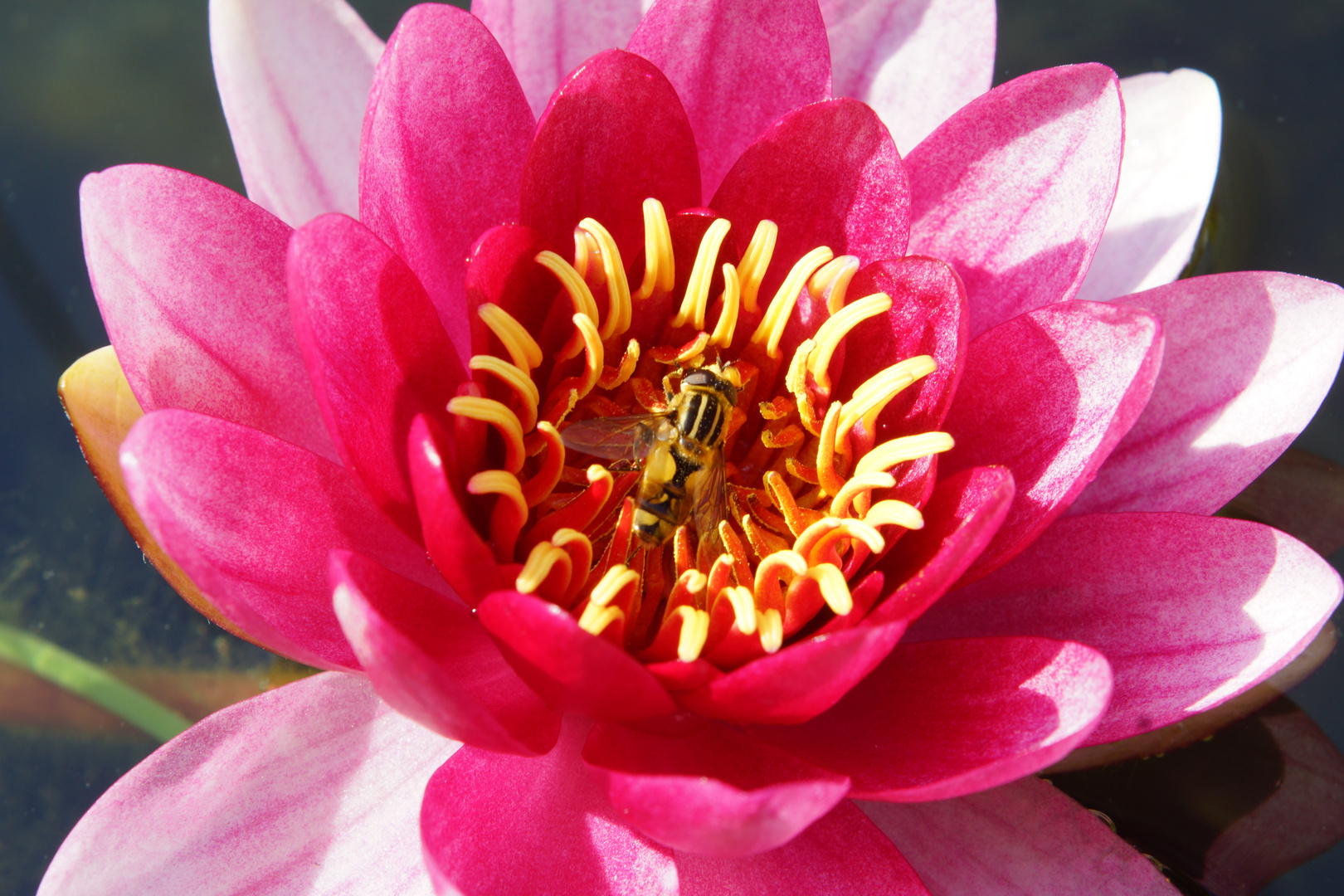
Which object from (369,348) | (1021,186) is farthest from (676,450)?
(1021,186)

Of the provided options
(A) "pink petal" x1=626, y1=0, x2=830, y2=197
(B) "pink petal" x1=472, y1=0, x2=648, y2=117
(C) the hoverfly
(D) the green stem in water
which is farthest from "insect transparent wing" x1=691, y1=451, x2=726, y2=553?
(D) the green stem in water

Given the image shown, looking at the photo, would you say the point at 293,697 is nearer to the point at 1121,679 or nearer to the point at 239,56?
the point at 239,56

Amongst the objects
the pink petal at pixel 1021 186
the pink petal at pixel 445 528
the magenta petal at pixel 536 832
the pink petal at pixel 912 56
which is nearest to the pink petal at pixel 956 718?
the magenta petal at pixel 536 832

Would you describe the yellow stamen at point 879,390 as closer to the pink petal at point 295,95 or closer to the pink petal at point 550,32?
the pink petal at point 550,32

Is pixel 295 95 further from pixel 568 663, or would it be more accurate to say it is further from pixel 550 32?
pixel 568 663

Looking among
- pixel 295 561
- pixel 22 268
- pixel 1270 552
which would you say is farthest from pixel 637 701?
pixel 22 268

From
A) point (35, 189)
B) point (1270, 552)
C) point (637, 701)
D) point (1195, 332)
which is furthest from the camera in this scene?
point (35, 189)

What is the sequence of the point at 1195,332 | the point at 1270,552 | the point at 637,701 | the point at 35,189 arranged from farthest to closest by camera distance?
the point at 35,189 < the point at 1195,332 < the point at 1270,552 < the point at 637,701

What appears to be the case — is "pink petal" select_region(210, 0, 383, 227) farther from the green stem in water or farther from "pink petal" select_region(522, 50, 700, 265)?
the green stem in water
